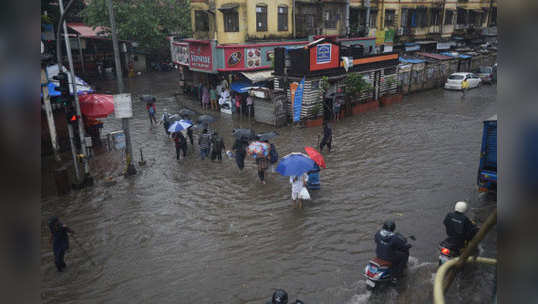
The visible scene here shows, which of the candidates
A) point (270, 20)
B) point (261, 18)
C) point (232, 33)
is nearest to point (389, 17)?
point (270, 20)

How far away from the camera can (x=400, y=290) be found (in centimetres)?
741

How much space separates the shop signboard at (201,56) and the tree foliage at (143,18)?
969 centimetres

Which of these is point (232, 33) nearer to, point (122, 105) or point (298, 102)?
point (298, 102)

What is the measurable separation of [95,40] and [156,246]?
36416 mm

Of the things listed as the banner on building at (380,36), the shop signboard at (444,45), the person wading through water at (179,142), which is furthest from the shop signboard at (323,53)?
the shop signboard at (444,45)

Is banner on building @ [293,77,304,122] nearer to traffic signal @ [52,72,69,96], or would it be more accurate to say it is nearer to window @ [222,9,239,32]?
window @ [222,9,239,32]

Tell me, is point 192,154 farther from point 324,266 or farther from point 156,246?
point 324,266

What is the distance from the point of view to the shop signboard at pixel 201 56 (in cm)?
2470

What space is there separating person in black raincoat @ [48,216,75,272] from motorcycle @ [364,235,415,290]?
6.53 meters

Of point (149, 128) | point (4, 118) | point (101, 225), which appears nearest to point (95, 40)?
point (149, 128)

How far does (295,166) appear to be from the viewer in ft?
34.2

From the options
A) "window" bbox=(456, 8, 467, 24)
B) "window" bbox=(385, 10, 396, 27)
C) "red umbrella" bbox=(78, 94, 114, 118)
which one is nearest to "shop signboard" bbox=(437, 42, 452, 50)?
"window" bbox=(456, 8, 467, 24)

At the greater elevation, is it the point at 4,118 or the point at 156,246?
the point at 4,118

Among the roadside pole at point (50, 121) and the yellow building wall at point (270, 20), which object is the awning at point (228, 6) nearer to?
the yellow building wall at point (270, 20)
